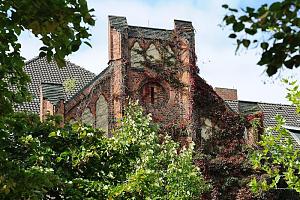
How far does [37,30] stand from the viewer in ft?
22.6

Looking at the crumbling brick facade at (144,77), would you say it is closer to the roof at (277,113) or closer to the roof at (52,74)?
the roof at (277,113)

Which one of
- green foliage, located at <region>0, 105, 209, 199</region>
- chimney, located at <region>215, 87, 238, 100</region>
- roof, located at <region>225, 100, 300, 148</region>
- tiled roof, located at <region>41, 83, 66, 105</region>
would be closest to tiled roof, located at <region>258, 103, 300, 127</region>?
roof, located at <region>225, 100, 300, 148</region>

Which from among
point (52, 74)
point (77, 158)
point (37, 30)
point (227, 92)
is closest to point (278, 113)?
point (227, 92)

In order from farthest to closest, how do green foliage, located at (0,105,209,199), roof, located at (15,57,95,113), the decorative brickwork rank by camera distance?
roof, located at (15,57,95,113) → the decorative brickwork → green foliage, located at (0,105,209,199)

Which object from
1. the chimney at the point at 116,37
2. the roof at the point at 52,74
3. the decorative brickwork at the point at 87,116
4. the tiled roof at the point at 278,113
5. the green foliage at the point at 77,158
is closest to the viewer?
the green foliage at the point at 77,158

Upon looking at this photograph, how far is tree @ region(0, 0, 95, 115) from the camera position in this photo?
22.2ft

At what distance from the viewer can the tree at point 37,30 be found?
6778 mm

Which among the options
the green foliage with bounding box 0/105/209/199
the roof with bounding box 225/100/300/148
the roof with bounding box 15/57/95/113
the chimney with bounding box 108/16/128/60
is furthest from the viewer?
the roof with bounding box 15/57/95/113

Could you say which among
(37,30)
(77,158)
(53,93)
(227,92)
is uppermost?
(227,92)

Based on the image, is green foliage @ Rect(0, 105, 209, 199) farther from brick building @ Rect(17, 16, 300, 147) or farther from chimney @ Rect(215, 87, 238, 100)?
chimney @ Rect(215, 87, 238, 100)

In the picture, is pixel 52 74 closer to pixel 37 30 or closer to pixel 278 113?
pixel 278 113

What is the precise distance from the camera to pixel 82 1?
24.6ft

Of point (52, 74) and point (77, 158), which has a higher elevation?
point (52, 74)

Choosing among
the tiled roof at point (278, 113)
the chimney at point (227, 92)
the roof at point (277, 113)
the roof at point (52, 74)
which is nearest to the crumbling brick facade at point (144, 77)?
the roof at point (277, 113)
